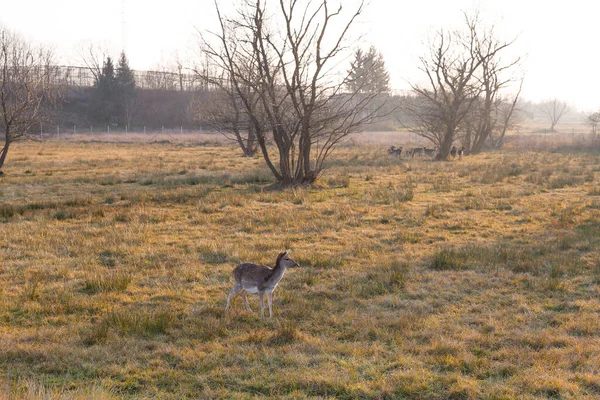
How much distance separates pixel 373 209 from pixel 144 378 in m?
10.0

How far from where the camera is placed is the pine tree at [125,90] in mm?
73250

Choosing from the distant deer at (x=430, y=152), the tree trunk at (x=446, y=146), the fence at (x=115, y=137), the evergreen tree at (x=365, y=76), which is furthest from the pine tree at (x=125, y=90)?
the evergreen tree at (x=365, y=76)

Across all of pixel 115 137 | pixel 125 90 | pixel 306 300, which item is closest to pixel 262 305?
pixel 306 300

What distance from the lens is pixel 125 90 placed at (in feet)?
243

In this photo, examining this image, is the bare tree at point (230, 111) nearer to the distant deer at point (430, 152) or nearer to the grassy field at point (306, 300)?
the grassy field at point (306, 300)

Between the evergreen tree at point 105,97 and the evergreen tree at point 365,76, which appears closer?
the evergreen tree at point 365,76

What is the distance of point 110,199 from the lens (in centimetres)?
1577

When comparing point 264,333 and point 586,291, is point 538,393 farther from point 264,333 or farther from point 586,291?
point 586,291

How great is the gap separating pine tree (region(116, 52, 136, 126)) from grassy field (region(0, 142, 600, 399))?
61533mm

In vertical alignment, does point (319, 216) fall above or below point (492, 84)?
below

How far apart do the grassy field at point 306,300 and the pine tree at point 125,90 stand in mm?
61533

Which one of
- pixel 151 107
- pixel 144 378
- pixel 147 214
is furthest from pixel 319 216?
pixel 151 107

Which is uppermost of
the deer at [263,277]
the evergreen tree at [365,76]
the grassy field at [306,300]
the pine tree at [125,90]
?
the pine tree at [125,90]

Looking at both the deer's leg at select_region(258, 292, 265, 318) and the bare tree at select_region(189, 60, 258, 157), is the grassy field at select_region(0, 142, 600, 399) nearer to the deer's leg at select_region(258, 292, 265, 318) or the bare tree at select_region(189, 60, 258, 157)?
the deer's leg at select_region(258, 292, 265, 318)
